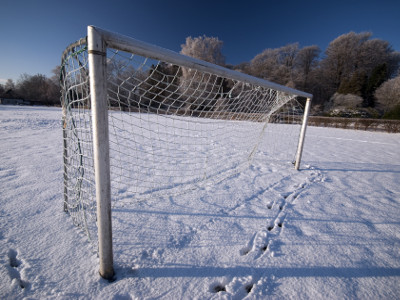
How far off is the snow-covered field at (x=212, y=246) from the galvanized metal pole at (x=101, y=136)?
0.90 feet

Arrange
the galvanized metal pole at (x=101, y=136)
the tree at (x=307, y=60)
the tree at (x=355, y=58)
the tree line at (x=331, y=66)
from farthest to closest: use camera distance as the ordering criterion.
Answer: the tree at (x=307, y=60), the tree at (x=355, y=58), the tree line at (x=331, y=66), the galvanized metal pole at (x=101, y=136)

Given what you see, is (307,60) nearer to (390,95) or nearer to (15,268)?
(390,95)

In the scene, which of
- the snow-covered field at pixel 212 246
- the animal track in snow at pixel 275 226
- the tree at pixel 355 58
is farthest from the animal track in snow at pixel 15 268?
the tree at pixel 355 58

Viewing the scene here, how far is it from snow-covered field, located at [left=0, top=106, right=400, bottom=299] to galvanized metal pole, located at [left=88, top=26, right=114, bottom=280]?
275 mm

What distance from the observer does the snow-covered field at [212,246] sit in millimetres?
1100

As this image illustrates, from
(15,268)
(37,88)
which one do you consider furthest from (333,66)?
(37,88)

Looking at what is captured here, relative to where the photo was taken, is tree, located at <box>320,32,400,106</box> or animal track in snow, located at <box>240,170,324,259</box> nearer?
animal track in snow, located at <box>240,170,324,259</box>

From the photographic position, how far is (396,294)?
114 cm

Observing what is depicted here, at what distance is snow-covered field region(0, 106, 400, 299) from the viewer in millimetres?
1100

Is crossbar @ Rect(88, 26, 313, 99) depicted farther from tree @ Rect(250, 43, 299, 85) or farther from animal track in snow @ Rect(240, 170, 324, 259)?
tree @ Rect(250, 43, 299, 85)

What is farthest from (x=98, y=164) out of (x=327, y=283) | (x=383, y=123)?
(x=383, y=123)

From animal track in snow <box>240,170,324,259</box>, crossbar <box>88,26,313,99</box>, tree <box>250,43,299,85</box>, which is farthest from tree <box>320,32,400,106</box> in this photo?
crossbar <box>88,26,313,99</box>

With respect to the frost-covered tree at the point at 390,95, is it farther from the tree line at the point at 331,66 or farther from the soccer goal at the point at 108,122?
the soccer goal at the point at 108,122

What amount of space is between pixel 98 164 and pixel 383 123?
54.3ft
